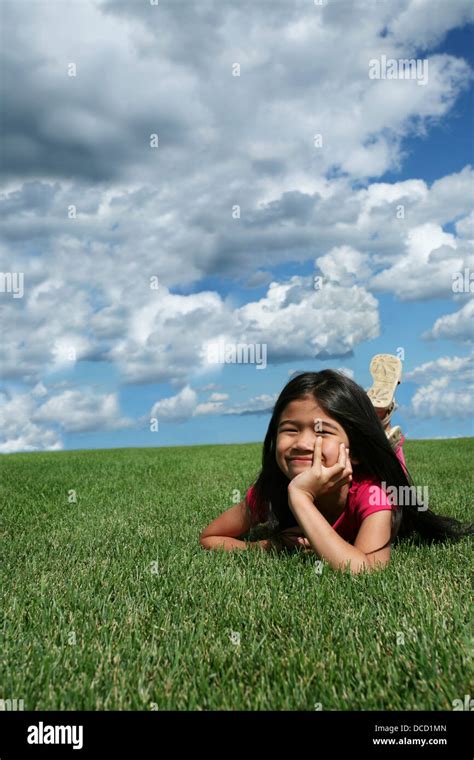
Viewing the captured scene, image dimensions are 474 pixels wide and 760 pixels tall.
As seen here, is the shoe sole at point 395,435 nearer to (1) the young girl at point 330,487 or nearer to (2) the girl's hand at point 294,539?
(1) the young girl at point 330,487

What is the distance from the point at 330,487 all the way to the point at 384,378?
499 centimetres

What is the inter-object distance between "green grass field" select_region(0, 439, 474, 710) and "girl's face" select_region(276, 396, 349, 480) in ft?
2.32

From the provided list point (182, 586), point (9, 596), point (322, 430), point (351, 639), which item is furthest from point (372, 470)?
point (9, 596)

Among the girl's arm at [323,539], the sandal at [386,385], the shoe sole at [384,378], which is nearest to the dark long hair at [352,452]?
the girl's arm at [323,539]

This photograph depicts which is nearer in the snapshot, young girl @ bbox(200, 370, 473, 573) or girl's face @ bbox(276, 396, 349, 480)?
young girl @ bbox(200, 370, 473, 573)

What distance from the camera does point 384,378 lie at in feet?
29.8

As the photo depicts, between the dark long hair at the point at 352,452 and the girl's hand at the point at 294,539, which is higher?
the dark long hair at the point at 352,452

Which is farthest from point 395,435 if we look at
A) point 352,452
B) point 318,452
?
point 318,452

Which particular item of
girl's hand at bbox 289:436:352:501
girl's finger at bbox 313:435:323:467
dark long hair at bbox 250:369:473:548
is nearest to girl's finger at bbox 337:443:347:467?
girl's hand at bbox 289:436:352:501

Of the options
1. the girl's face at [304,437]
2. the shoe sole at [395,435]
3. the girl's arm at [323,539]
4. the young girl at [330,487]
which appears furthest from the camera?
the shoe sole at [395,435]

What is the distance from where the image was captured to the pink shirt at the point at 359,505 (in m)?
4.60

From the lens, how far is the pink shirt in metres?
4.60

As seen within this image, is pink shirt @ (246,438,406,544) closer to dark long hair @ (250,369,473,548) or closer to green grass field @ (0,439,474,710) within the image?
dark long hair @ (250,369,473,548)

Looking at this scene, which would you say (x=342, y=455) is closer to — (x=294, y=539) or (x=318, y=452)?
(x=318, y=452)
